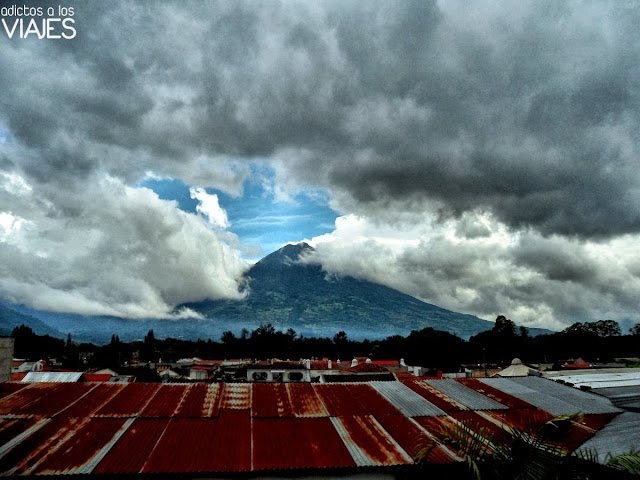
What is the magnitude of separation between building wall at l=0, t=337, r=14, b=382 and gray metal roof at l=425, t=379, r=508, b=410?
63.7ft

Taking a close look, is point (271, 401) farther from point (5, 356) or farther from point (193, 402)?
point (5, 356)

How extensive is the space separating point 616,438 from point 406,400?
21.9 ft

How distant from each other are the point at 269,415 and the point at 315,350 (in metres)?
105

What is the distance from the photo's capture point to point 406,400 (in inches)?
617

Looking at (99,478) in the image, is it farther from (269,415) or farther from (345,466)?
(345,466)

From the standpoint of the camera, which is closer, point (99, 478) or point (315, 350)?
point (99, 478)

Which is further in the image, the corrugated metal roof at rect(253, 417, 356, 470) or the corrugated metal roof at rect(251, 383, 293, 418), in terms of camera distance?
the corrugated metal roof at rect(251, 383, 293, 418)

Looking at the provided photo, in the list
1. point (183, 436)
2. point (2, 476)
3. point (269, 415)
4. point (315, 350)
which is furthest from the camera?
point (315, 350)

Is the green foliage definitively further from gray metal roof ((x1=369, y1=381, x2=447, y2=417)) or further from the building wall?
the building wall

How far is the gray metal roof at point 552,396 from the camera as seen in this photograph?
16469 mm

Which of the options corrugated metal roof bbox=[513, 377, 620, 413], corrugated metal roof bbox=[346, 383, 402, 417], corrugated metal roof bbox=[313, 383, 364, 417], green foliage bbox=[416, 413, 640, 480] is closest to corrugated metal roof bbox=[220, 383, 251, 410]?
corrugated metal roof bbox=[313, 383, 364, 417]

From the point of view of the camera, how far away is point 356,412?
46.1 feet

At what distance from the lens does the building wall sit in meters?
18.6

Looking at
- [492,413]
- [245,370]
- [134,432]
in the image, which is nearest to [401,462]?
[492,413]
